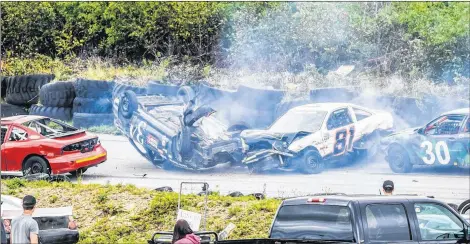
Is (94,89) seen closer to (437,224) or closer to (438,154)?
(438,154)

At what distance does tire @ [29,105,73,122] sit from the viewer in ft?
80.0

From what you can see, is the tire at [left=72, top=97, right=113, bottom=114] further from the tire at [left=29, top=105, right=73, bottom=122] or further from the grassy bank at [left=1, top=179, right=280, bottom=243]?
the grassy bank at [left=1, top=179, right=280, bottom=243]

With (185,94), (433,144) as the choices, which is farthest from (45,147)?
(433,144)

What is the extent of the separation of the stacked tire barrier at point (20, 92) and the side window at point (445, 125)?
8544 mm

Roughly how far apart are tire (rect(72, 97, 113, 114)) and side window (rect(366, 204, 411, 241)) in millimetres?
11834

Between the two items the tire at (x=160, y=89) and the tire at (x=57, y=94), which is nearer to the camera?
the tire at (x=160, y=89)

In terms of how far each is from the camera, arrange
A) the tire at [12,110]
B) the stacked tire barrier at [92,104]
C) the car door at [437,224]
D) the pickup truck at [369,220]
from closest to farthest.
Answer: the pickup truck at [369,220]
the car door at [437,224]
the tire at [12,110]
the stacked tire barrier at [92,104]

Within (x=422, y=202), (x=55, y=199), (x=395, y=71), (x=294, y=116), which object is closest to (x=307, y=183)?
(x=294, y=116)

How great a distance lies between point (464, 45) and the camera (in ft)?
80.2

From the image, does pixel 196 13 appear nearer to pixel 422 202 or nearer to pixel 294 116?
pixel 294 116

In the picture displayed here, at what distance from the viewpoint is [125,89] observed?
24609 mm

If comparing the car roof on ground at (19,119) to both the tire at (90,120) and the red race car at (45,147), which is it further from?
the tire at (90,120)

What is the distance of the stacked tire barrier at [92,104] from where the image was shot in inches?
963

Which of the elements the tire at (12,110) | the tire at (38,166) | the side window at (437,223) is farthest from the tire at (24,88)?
the side window at (437,223)
